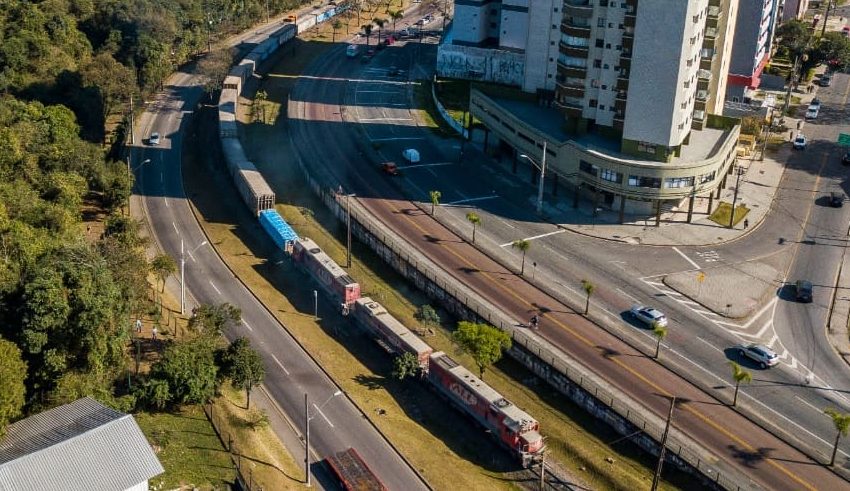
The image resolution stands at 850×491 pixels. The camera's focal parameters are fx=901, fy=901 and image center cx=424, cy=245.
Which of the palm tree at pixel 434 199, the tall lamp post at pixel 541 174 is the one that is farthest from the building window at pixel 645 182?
the palm tree at pixel 434 199

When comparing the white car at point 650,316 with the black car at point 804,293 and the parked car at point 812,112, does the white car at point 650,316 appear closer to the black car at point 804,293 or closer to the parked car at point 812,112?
the black car at point 804,293

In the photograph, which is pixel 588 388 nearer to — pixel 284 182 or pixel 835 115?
pixel 284 182

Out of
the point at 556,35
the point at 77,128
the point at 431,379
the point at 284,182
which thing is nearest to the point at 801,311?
the point at 431,379

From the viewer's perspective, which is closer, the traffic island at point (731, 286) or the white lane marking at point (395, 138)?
the traffic island at point (731, 286)

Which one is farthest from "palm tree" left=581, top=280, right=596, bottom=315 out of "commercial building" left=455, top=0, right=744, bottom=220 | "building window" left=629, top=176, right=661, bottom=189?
"commercial building" left=455, top=0, right=744, bottom=220

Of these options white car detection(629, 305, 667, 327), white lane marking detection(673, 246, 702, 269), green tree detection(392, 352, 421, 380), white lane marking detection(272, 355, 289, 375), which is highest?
white lane marking detection(673, 246, 702, 269)

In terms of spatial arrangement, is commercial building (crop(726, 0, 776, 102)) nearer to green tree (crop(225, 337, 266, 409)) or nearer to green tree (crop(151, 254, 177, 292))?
green tree (crop(151, 254, 177, 292))

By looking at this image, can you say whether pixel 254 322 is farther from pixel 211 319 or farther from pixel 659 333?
pixel 659 333

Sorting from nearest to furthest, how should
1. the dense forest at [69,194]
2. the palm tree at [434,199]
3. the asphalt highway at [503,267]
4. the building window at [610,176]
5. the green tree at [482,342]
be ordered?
the dense forest at [69,194] < the asphalt highway at [503,267] < the green tree at [482,342] < the building window at [610,176] < the palm tree at [434,199]
